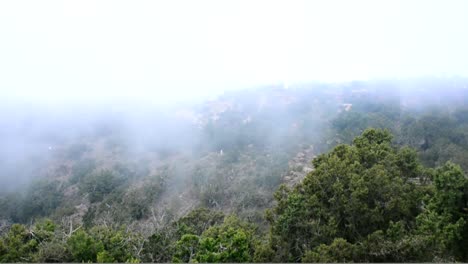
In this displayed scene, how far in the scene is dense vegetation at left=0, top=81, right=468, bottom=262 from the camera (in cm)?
1077

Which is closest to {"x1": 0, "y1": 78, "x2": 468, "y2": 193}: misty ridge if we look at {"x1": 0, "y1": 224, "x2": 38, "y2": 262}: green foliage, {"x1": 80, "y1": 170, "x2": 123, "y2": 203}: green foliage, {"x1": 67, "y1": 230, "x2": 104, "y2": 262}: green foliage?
{"x1": 80, "y1": 170, "x2": 123, "y2": 203}: green foliage

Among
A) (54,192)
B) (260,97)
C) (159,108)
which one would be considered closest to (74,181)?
(54,192)

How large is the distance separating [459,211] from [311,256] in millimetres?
4481

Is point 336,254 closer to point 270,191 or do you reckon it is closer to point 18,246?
point 18,246

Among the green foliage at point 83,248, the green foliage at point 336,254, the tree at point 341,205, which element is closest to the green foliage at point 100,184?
the green foliage at point 83,248

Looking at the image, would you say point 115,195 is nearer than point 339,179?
No

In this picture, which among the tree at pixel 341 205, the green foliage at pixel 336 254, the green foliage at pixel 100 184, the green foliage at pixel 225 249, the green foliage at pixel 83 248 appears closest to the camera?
the green foliage at pixel 336 254

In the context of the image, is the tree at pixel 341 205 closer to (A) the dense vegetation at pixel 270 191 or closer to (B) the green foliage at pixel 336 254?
(A) the dense vegetation at pixel 270 191

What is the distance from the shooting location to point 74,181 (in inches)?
1571

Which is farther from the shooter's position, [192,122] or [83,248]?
[192,122]

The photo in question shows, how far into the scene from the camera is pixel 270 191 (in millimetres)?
31875

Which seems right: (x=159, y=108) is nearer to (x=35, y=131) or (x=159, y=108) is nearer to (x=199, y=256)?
(x=35, y=131)

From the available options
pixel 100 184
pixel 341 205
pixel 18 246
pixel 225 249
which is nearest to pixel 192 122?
pixel 100 184

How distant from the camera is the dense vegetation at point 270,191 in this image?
10.8 meters
